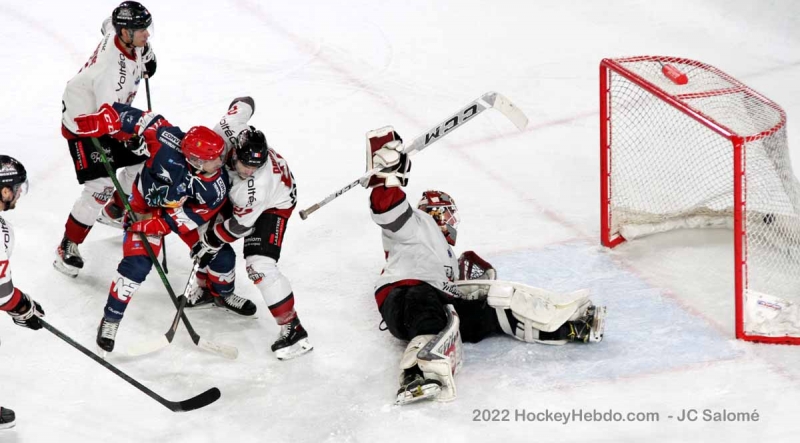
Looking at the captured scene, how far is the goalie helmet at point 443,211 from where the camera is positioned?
4.27 m

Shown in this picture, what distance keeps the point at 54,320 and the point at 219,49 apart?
2621 millimetres

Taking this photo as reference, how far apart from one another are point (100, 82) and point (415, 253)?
1.40 m

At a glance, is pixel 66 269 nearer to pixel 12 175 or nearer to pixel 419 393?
pixel 12 175

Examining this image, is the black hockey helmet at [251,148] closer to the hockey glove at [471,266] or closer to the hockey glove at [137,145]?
the hockey glove at [137,145]

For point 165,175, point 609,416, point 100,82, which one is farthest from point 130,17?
point 609,416

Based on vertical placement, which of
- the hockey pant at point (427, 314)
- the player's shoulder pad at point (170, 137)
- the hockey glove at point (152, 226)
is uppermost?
the player's shoulder pad at point (170, 137)

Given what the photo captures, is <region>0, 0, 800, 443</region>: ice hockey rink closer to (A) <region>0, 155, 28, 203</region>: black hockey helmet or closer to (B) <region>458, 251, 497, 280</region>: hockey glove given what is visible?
(B) <region>458, 251, 497, 280</region>: hockey glove

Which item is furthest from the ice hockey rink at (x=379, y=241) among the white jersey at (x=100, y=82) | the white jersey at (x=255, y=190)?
the white jersey at (x=100, y=82)

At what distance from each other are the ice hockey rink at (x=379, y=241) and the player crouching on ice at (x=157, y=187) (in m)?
0.32

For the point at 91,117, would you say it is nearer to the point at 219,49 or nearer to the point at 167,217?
the point at 167,217

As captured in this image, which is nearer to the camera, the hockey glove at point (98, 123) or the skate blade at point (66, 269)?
the hockey glove at point (98, 123)

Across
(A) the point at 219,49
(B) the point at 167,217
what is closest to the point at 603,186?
(B) the point at 167,217

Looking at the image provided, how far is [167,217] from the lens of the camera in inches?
157

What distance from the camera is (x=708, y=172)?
4.61 m
